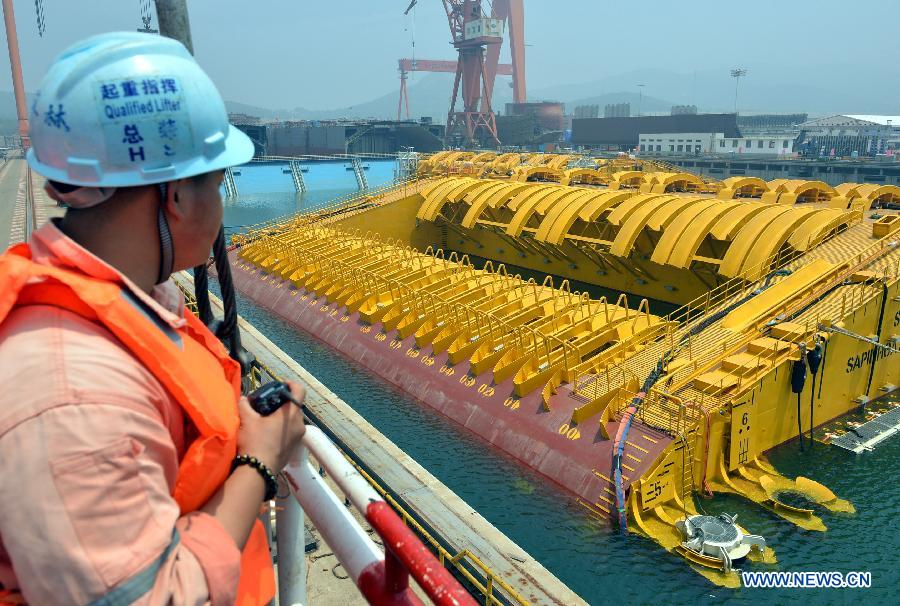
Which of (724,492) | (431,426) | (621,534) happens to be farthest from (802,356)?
(431,426)

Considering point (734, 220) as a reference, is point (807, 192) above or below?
above

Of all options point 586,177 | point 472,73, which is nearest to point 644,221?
point 586,177

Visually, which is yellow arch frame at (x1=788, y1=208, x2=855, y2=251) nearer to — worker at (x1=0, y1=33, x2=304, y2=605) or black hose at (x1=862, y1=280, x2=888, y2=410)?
black hose at (x1=862, y1=280, x2=888, y2=410)

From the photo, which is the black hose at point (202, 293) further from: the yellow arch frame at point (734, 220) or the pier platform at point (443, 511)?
the yellow arch frame at point (734, 220)

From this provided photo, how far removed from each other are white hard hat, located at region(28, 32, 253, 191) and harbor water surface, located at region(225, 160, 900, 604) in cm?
1007

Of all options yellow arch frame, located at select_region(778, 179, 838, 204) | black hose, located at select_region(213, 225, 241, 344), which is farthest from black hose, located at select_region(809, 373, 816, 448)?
black hose, located at select_region(213, 225, 241, 344)

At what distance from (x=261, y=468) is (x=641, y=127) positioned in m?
93.6

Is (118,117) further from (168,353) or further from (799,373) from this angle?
(799,373)

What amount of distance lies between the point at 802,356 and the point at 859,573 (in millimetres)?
4104

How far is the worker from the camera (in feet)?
3.88

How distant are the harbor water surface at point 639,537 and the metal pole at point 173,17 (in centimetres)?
939

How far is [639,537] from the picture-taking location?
11.0 metres

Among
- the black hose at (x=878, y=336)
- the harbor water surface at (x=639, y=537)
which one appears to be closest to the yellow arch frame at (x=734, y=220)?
the black hose at (x=878, y=336)

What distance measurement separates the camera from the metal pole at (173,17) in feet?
14.3
